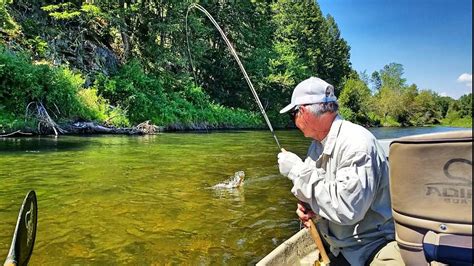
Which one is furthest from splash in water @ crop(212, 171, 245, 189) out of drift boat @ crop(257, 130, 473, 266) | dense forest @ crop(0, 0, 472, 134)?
drift boat @ crop(257, 130, 473, 266)

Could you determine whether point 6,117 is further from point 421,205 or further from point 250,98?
point 250,98

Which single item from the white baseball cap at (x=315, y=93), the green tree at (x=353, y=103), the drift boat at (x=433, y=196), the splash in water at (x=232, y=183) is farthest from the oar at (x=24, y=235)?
the green tree at (x=353, y=103)

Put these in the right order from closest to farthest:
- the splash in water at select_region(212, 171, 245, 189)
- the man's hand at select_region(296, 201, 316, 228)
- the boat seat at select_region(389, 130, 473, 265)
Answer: the boat seat at select_region(389, 130, 473, 265) < the man's hand at select_region(296, 201, 316, 228) < the splash in water at select_region(212, 171, 245, 189)

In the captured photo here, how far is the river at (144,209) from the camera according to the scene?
17.0ft

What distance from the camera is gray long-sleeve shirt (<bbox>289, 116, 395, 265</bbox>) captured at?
7.65ft

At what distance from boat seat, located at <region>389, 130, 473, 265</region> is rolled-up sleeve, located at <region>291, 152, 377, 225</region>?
33cm

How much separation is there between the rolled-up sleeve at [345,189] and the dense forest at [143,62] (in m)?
0.74

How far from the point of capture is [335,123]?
267 cm

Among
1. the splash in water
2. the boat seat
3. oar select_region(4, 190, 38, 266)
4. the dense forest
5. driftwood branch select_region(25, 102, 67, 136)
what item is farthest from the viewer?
the dense forest

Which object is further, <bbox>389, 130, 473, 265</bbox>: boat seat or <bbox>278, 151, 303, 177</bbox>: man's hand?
<bbox>278, 151, 303, 177</bbox>: man's hand

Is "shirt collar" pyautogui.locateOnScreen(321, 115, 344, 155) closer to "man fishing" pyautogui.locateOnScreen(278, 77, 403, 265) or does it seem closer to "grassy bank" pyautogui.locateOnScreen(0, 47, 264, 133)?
"man fishing" pyautogui.locateOnScreen(278, 77, 403, 265)

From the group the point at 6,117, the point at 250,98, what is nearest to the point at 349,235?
the point at 6,117

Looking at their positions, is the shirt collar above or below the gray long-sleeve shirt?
above

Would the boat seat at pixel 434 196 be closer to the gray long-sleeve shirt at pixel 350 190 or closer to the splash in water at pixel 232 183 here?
the gray long-sleeve shirt at pixel 350 190
